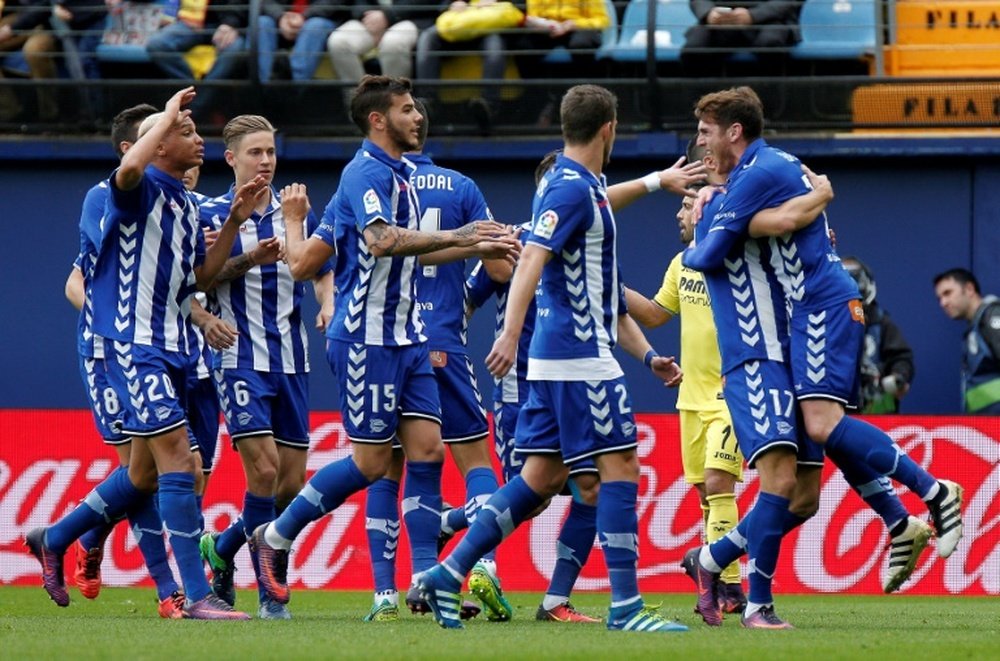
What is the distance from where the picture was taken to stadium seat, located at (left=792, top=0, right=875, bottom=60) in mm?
15211

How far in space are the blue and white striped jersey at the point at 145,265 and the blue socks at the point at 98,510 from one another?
0.94 m

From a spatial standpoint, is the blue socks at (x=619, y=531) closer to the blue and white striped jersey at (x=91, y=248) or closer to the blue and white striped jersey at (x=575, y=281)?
the blue and white striped jersey at (x=575, y=281)

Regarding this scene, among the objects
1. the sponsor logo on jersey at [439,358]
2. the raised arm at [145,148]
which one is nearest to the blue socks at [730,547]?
the sponsor logo on jersey at [439,358]

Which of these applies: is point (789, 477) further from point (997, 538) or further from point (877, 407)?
point (877, 407)

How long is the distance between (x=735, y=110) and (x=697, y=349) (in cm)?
251

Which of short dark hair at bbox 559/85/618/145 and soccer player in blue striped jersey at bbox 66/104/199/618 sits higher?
short dark hair at bbox 559/85/618/145

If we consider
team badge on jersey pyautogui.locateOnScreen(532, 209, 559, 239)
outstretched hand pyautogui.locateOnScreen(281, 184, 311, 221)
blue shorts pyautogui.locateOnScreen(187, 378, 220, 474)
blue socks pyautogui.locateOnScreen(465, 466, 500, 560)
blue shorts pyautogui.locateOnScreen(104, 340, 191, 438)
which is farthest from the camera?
blue shorts pyautogui.locateOnScreen(187, 378, 220, 474)

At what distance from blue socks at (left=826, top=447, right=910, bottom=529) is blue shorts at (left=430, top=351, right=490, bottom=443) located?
7.26 ft

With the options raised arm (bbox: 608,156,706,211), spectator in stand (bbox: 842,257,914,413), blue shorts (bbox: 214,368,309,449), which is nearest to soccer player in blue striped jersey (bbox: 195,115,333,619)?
blue shorts (bbox: 214,368,309,449)

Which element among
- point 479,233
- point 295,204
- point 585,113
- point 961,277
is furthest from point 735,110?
point 961,277

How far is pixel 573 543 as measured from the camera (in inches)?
334

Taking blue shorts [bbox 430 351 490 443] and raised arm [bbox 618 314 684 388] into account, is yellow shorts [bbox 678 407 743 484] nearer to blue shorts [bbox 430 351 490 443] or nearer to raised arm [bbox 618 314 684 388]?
raised arm [bbox 618 314 684 388]

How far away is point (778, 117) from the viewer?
14938mm

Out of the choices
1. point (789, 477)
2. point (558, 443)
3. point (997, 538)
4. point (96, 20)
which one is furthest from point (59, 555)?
point (96, 20)
